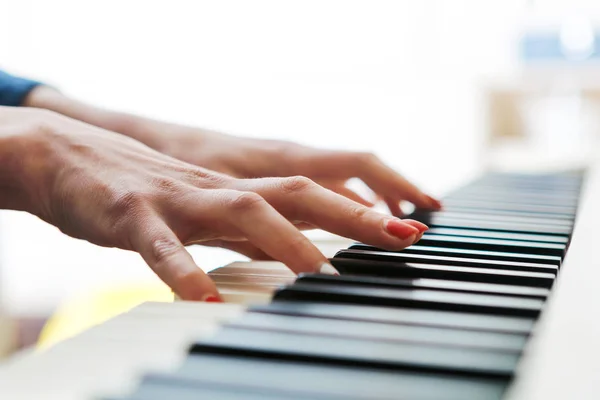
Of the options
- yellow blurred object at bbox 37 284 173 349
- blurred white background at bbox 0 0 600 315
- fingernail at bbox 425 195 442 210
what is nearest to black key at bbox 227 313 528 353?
fingernail at bbox 425 195 442 210

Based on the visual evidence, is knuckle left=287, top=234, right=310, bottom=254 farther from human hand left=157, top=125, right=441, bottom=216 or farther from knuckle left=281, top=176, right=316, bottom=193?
human hand left=157, top=125, right=441, bottom=216

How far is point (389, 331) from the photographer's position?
1.42 feet

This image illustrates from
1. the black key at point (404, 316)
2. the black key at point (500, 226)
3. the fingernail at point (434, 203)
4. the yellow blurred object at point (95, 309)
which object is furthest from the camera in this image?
the yellow blurred object at point (95, 309)

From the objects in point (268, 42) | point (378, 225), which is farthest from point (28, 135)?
point (268, 42)

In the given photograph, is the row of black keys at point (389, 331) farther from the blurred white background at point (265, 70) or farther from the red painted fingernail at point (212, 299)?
the blurred white background at point (265, 70)

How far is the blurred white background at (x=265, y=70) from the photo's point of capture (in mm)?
3805

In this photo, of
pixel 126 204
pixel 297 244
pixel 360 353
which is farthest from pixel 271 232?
pixel 360 353

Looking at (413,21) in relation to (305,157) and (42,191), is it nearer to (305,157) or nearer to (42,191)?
(305,157)

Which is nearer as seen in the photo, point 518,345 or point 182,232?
point 518,345

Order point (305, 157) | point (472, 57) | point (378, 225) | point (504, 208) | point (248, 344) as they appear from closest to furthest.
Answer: point (248, 344) < point (378, 225) < point (504, 208) < point (305, 157) < point (472, 57)

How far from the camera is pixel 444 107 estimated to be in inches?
164

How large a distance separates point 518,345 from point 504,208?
22.3 inches

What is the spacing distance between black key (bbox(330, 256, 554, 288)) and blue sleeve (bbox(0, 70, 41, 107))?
27.1 inches

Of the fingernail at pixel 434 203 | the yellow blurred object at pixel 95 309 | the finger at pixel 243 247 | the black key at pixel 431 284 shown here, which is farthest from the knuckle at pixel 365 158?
the yellow blurred object at pixel 95 309
